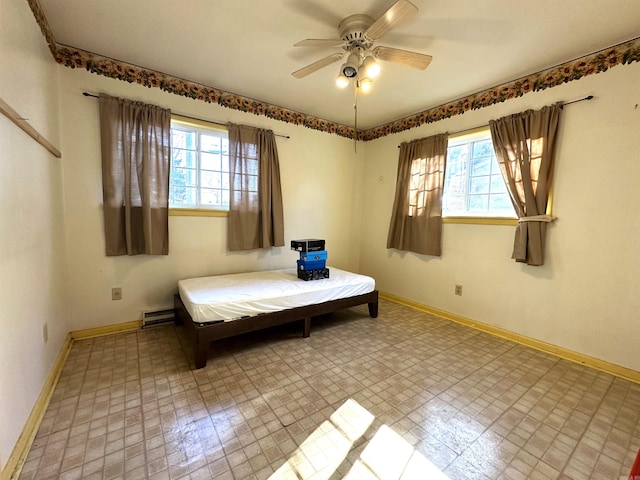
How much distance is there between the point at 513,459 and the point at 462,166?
282 cm

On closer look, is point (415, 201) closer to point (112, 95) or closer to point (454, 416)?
point (454, 416)

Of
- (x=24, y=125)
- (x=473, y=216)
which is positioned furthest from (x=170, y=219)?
(x=473, y=216)

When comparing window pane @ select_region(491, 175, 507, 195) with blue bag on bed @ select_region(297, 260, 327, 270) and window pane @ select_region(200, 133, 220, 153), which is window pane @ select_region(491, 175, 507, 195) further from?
window pane @ select_region(200, 133, 220, 153)

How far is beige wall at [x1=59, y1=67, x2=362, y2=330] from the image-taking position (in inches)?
95.6

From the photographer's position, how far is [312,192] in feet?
12.9

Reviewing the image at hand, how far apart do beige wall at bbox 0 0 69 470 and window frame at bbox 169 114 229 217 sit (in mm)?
931

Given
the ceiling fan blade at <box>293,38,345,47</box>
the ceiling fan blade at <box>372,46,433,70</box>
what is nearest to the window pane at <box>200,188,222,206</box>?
the ceiling fan blade at <box>293,38,345,47</box>

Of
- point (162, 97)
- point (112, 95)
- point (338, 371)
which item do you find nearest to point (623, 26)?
point (338, 371)

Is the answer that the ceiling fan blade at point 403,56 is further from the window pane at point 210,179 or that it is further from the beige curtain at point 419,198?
the window pane at point 210,179

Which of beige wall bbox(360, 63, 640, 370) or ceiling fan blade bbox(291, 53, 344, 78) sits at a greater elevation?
ceiling fan blade bbox(291, 53, 344, 78)

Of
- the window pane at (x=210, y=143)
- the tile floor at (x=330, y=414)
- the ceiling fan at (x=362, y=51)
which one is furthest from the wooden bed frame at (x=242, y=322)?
the ceiling fan at (x=362, y=51)

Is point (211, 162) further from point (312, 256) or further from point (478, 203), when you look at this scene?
point (478, 203)

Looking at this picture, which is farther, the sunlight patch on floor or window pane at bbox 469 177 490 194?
window pane at bbox 469 177 490 194

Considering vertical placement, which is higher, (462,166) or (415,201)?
(462,166)
